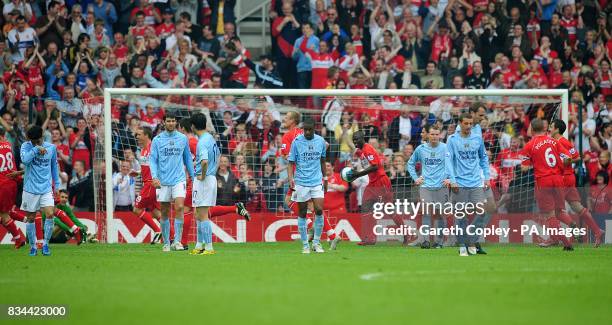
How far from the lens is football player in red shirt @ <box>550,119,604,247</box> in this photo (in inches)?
715

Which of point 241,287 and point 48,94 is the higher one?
point 48,94

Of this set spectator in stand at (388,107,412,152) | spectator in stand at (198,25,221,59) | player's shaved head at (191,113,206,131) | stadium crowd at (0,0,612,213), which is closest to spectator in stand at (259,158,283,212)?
stadium crowd at (0,0,612,213)

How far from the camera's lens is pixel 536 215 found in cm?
1938

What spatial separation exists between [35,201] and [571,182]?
898cm

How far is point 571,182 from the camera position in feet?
60.4

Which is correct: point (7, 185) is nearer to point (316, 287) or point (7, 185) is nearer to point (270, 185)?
point (270, 185)

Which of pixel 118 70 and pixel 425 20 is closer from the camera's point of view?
pixel 118 70

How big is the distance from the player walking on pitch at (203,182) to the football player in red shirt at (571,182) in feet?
19.6

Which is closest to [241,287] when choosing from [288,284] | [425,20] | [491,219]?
[288,284]

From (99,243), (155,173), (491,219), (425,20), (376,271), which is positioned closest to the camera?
(376,271)

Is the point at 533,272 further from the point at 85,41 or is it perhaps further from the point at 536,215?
the point at 85,41

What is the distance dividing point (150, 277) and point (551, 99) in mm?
11928

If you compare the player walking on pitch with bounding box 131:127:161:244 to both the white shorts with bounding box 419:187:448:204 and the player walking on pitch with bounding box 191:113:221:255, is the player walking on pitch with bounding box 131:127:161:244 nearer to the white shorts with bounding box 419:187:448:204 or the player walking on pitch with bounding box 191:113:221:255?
the player walking on pitch with bounding box 191:113:221:255

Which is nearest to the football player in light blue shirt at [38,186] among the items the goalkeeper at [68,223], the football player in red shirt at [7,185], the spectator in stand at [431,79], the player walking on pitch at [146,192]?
the football player in red shirt at [7,185]
